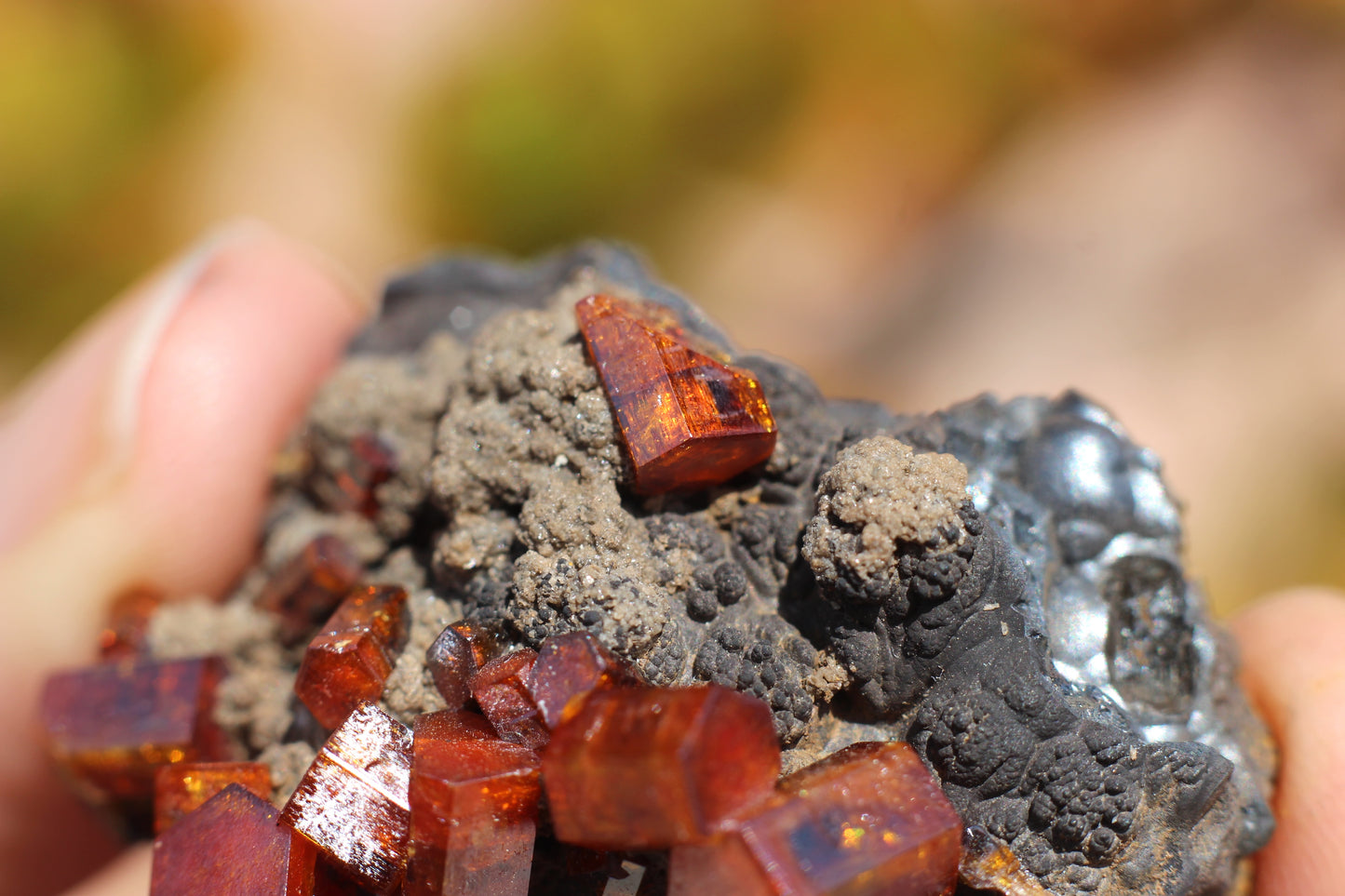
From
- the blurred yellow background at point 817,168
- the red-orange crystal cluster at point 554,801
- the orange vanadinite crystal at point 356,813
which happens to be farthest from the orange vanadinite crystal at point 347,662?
the blurred yellow background at point 817,168

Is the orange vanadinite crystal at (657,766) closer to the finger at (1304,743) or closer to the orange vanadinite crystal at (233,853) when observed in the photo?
the orange vanadinite crystal at (233,853)

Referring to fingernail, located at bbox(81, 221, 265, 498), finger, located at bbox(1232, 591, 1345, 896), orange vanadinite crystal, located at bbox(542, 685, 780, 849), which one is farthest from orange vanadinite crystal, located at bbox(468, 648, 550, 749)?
finger, located at bbox(1232, 591, 1345, 896)

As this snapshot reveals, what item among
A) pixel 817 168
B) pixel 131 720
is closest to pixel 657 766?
pixel 131 720

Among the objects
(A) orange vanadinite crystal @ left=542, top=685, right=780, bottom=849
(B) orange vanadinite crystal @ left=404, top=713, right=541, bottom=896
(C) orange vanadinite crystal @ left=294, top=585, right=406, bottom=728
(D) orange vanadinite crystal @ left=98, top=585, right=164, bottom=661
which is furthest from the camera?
(D) orange vanadinite crystal @ left=98, top=585, right=164, bottom=661

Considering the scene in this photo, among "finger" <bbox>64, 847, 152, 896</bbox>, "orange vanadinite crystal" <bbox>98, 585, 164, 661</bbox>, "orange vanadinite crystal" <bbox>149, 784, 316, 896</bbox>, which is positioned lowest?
"finger" <bbox>64, 847, 152, 896</bbox>

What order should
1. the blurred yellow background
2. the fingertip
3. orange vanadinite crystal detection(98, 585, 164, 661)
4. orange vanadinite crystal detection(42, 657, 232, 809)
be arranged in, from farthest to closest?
the blurred yellow background < the fingertip < orange vanadinite crystal detection(98, 585, 164, 661) < orange vanadinite crystal detection(42, 657, 232, 809)

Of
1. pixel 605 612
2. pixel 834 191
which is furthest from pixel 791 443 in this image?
pixel 834 191

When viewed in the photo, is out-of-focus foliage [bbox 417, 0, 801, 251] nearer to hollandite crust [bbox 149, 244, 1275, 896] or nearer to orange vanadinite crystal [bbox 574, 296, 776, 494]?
hollandite crust [bbox 149, 244, 1275, 896]
